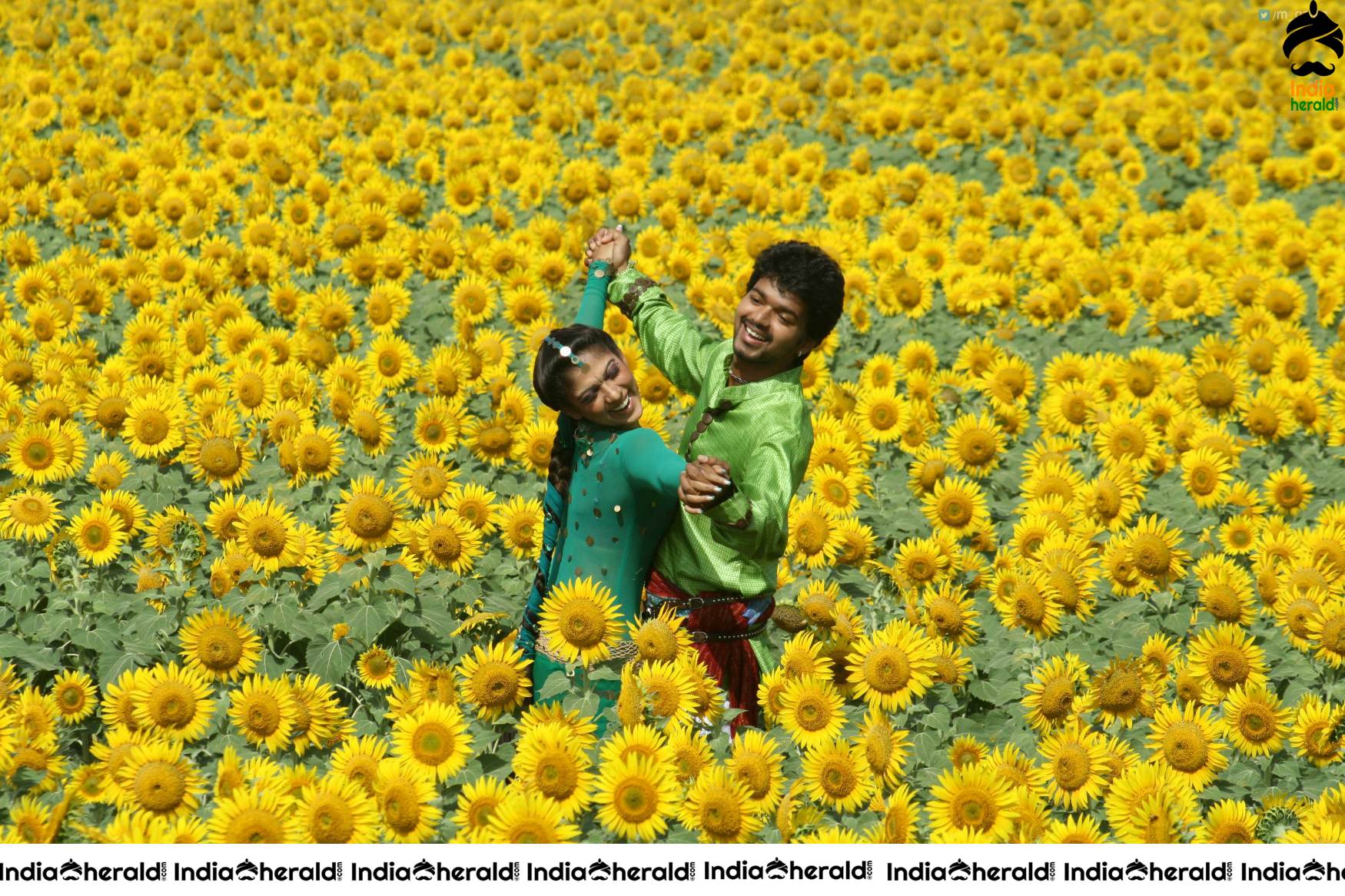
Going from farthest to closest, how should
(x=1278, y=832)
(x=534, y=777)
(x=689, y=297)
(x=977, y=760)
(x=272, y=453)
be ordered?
1. (x=689, y=297)
2. (x=272, y=453)
3. (x=977, y=760)
4. (x=1278, y=832)
5. (x=534, y=777)

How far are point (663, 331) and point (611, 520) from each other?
3.30ft

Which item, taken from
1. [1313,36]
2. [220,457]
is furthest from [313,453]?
[1313,36]

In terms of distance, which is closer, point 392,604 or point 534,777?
point 534,777

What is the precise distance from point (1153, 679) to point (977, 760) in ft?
3.14

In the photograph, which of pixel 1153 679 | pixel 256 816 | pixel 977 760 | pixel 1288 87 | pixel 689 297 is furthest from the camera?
pixel 1288 87

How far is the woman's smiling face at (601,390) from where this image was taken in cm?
358

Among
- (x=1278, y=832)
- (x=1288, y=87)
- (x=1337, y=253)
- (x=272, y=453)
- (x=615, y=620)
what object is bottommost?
(x=1278, y=832)

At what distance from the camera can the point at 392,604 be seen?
416cm

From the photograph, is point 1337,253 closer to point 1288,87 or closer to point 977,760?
point 1288,87

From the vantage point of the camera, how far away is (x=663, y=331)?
441 centimetres

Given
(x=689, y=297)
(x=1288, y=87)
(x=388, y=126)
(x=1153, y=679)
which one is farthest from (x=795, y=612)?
(x=1288, y=87)

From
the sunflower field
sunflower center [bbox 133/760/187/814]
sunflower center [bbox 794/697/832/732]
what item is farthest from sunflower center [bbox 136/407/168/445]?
sunflower center [bbox 794/697/832/732]

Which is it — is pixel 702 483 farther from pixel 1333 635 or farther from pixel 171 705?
pixel 1333 635

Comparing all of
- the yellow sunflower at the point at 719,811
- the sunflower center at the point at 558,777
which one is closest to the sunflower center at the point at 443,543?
the sunflower center at the point at 558,777
